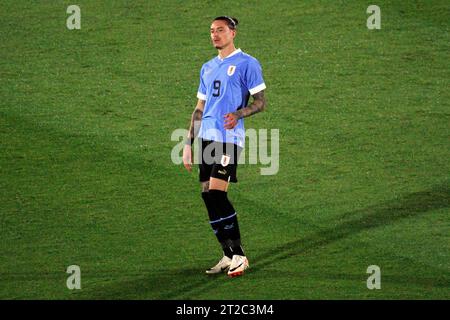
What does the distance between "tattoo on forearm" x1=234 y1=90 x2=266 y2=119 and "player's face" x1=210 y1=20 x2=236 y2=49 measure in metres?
0.48

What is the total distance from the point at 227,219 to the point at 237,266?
0.38m

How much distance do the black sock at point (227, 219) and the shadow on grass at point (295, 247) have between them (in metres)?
0.27

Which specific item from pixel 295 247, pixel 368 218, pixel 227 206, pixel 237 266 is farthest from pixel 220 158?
pixel 368 218

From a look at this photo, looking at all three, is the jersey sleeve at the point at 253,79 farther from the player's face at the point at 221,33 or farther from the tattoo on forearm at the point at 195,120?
the tattoo on forearm at the point at 195,120

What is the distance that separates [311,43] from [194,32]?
141 cm

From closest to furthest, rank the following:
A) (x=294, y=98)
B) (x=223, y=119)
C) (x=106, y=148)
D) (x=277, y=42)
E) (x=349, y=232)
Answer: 1. (x=223, y=119)
2. (x=349, y=232)
3. (x=106, y=148)
4. (x=294, y=98)
5. (x=277, y=42)

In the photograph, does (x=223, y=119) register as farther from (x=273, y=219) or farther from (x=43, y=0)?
(x=43, y=0)

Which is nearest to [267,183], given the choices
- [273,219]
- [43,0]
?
[273,219]

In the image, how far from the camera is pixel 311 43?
13.3m

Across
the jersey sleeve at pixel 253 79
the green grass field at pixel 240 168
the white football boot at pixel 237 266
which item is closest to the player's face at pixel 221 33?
the jersey sleeve at pixel 253 79

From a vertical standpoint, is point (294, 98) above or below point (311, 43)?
below

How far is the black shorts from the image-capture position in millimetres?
8797

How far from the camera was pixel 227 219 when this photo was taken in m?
8.84

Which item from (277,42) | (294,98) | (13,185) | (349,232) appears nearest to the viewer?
(349,232)
